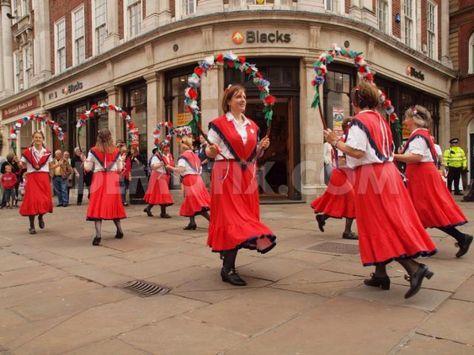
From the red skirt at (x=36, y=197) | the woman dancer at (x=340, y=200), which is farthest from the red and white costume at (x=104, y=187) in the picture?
the woman dancer at (x=340, y=200)

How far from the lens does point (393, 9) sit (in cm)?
1703

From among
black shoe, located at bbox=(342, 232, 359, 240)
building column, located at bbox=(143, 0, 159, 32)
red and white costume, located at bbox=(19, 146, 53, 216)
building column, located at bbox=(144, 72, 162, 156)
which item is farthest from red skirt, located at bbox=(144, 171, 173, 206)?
building column, located at bbox=(143, 0, 159, 32)

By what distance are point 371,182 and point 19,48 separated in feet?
86.7

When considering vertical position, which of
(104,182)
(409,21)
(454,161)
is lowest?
(104,182)

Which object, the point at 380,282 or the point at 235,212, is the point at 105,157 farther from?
the point at 380,282

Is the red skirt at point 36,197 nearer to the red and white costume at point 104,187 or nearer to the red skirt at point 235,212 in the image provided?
the red and white costume at point 104,187

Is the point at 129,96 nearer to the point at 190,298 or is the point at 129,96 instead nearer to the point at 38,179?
the point at 38,179

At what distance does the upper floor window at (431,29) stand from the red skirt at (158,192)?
591 inches

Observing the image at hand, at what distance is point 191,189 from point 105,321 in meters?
4.80

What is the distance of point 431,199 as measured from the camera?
18.5 feet

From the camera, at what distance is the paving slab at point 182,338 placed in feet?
9.61

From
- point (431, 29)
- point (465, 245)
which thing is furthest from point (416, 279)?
point (431, 29)

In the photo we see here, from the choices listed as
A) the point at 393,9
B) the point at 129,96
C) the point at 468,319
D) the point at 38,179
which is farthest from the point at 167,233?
the point at 393,9

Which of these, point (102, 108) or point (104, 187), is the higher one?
point (102, 108)
